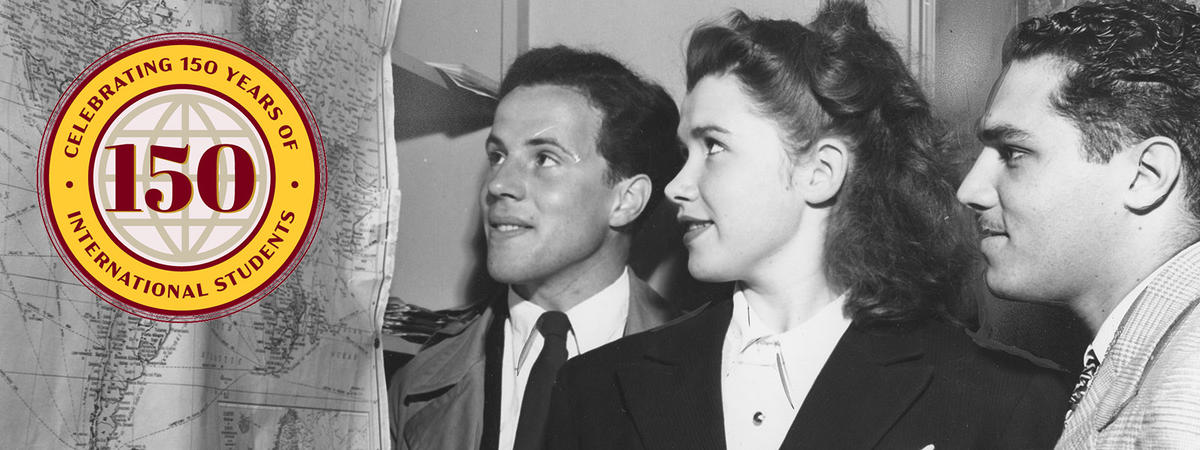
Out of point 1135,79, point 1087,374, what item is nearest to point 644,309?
point 1087,374

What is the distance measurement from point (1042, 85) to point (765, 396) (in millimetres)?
507

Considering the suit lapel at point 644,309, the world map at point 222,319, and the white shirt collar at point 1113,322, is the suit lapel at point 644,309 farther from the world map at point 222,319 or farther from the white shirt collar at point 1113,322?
the white shirt collar at point 1113,322

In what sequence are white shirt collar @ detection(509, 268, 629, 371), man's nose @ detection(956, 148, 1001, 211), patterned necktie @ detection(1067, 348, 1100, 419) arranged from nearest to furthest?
patterned necktie @ detection(1067, 348, 1100, 419) < man's nose @ detection(956, 148, 1001, 211) < white shirt collar @ detection(509, 268, 629, 371)

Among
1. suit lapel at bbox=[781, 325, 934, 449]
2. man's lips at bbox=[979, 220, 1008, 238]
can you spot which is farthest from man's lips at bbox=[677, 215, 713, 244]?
man's lips at bbox=[979, 220, 1008, 238]

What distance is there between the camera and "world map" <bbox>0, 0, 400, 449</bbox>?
121 cm

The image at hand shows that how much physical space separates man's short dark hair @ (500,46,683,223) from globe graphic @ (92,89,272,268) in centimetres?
56

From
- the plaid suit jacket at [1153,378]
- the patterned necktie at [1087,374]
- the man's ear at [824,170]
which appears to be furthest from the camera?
the man's ear at [824,170]

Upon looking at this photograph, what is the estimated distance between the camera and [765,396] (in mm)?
1490

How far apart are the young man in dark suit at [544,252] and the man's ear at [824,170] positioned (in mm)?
384

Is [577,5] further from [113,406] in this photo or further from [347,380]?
[113,406]

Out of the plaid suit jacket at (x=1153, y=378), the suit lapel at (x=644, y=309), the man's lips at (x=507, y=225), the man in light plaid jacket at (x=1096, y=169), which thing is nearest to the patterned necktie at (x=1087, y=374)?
the man in light plaid jacket at (x=1096, y=169)

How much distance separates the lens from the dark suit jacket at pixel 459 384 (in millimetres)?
1759

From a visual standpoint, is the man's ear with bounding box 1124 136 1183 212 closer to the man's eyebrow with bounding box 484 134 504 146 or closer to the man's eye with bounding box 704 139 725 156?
the man's eye with bounding box 704 139 725 156

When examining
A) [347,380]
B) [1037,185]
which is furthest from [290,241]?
[1037,185]
